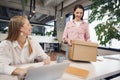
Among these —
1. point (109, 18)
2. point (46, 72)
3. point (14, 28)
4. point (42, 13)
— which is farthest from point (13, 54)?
point (42, 13)

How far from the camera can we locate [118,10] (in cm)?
303

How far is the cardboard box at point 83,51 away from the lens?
5.50 ft

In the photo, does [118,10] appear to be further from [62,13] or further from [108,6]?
[62,13]

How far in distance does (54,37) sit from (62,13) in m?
1.50

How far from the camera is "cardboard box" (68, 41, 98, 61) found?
1.68m

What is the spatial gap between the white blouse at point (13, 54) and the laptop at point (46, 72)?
26cm

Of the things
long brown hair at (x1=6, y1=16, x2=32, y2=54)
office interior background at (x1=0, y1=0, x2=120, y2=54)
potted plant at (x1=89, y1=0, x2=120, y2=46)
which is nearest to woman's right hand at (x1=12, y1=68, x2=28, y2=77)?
long brown hair at (x1=6, y1=16, x2=32, y2=54)

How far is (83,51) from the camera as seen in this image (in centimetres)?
169

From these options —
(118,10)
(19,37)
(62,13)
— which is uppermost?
(62,13)

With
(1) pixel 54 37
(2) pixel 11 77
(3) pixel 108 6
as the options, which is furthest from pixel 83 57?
(1) pixel 54 37

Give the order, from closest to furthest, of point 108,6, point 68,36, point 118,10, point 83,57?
point 83,57
point 68,36
point 118,10
point 108,6

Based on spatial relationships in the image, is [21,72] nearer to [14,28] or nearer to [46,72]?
[46,72]

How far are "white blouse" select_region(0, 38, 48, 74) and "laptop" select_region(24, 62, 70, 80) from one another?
256 mm

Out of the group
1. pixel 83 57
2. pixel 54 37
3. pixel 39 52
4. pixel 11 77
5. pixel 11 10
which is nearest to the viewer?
pixel 11 77
